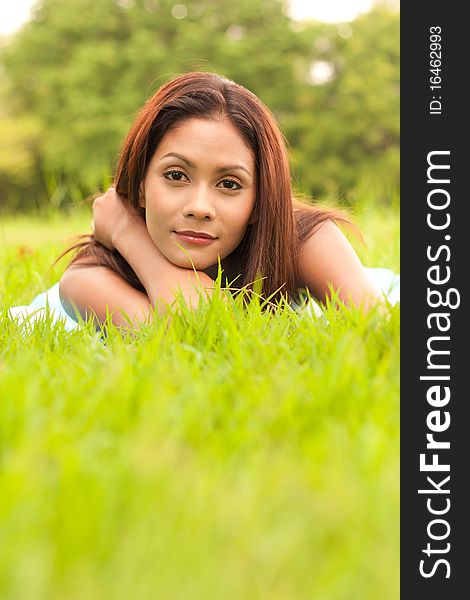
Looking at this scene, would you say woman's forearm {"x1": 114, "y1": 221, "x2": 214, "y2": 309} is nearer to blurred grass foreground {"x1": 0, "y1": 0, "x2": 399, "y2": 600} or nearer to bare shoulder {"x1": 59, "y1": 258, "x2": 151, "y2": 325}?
bare shoulder {"x1": 59, "y1": 258, "x2": 151, "y2": 325}

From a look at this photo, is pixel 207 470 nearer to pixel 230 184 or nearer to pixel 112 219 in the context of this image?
pixel 230 184

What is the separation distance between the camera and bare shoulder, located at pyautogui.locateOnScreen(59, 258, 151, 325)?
7.41 ft

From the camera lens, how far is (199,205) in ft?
6.93

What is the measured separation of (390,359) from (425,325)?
117 millimetres

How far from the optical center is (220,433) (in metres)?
1.17

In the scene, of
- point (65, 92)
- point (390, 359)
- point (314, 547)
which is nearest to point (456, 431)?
point (390, 359)

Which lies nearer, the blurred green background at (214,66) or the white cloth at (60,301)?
the white cloth at (60,301)

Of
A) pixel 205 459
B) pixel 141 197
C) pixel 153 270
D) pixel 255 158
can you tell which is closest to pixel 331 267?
pixel 255 158

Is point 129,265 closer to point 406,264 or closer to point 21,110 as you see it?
point 406,264

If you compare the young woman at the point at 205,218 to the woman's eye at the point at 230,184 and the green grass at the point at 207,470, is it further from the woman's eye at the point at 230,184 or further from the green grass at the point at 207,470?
the green grass at the point at 207,470

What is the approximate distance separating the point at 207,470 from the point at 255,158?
140 centimetres

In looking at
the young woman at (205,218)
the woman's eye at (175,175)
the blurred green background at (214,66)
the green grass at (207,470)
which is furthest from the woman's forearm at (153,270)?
the blurred green background at (214,66)

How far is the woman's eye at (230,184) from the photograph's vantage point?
2.19 meters

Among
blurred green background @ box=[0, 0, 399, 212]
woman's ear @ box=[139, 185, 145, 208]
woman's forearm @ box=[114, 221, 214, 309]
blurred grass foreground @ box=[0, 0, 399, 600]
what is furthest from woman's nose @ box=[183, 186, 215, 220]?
blurred green background @ box=[0, 0, 399, 212]
